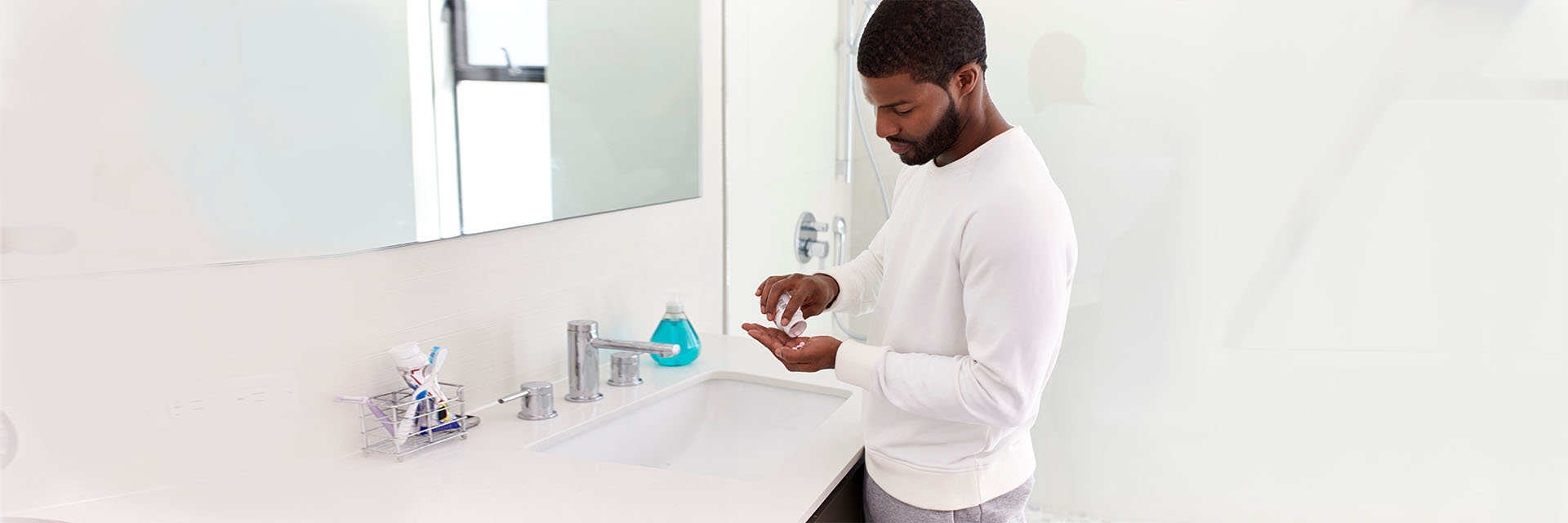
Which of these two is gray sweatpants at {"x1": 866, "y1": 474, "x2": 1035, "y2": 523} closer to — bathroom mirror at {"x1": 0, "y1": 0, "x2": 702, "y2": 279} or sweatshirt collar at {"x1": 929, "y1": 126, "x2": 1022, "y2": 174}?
sweatshirt collar at {"x1": 929, "y1": 126, "x2": 1022, "y2": 174}


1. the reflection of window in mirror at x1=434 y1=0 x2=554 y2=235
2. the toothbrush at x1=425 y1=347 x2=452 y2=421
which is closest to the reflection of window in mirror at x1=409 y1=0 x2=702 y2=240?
the reflection of window in mirror at x1=434 y1=0 x2=554 y2=235

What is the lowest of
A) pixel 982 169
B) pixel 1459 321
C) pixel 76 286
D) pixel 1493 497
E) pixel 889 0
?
pixel 1493 497

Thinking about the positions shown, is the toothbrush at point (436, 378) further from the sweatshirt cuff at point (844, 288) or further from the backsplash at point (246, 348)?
the sweatshirt cuff at point (844, 288)

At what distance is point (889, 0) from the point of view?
0.94 metres

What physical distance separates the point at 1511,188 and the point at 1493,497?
704mm

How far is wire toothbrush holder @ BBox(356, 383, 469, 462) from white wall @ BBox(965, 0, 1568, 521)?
1.54 meters

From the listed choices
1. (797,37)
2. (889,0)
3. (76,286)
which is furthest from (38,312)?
(797,37)

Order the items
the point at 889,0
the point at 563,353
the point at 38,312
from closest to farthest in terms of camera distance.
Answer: the point at 38,312 → the point at 889,0 → the point at 563,353

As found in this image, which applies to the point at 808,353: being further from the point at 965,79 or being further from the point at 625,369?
the point at 625,369

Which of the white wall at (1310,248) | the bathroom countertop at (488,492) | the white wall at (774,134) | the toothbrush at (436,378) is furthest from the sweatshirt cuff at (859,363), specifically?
the white wall at (1310,248)

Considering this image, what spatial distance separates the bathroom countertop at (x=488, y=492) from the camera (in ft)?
3.04

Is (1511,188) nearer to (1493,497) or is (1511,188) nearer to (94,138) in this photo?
(1493,497)

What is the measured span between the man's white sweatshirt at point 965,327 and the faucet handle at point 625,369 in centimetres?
46

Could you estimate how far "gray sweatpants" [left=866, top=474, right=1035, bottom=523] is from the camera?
1.05 m
